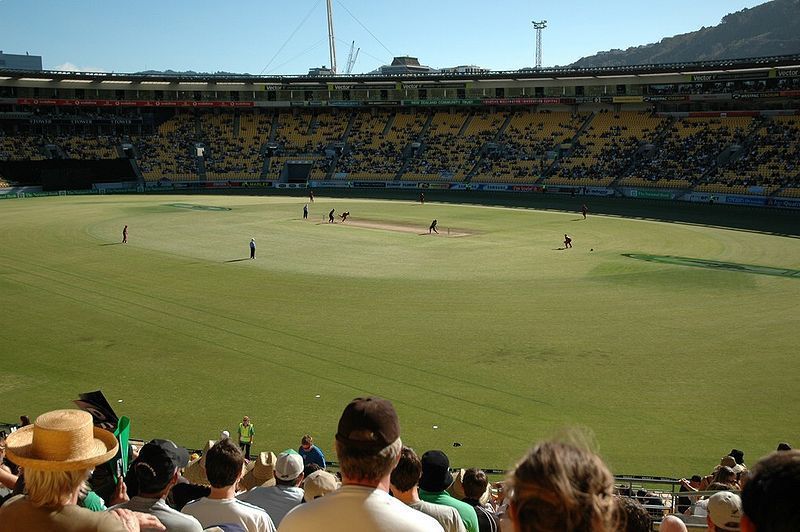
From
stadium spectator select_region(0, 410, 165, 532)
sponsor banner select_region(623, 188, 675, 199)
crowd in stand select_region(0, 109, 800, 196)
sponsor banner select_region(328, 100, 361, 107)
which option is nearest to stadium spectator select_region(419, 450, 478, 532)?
stadium spectator select_region(0, 410, 165, 532)

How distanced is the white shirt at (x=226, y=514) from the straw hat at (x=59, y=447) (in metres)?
1.53

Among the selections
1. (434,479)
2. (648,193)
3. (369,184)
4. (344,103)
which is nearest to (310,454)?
(434,479)

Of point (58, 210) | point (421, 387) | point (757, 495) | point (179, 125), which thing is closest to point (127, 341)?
point (421, 387)

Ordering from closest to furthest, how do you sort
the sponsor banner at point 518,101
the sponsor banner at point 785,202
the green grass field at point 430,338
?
the green grass field at point 430,338 → the sponsor banner at point 785,202 → the sponsor banner at point 518,101

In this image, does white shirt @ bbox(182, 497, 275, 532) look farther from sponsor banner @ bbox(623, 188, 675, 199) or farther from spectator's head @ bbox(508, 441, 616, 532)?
sponsor banner @ bbox(623, 188, 675, 199)

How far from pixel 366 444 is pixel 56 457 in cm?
186

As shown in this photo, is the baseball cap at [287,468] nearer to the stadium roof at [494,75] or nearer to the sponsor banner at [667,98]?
the stadium roof at [494,75]

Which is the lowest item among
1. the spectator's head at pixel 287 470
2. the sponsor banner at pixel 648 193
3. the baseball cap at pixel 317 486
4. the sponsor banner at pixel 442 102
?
the spectator's head at pixel 287 470

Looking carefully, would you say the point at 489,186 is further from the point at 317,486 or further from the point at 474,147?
the point at 317,486

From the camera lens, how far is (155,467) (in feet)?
18.6

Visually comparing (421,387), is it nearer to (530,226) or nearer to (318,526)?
(318,526)

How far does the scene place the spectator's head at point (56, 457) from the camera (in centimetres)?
432

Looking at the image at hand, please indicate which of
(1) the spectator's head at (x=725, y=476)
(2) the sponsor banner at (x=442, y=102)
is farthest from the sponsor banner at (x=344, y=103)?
(1) the spectator's head at (x=725, y=476)

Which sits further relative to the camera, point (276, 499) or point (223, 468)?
point (276, 499)
